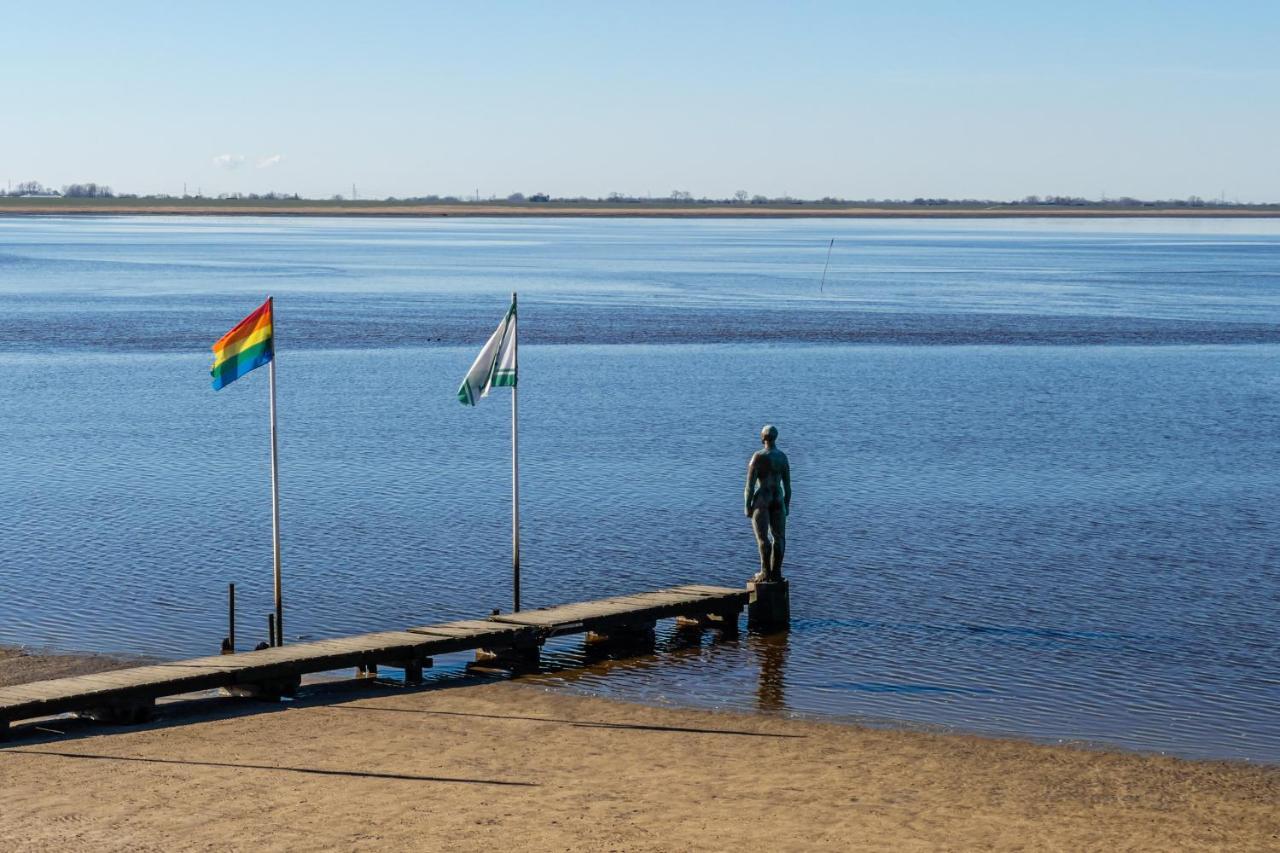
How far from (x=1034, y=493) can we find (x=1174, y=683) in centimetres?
1313

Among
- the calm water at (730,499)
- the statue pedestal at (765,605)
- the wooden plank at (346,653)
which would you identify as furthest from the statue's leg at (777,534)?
the calm water at (730,499)

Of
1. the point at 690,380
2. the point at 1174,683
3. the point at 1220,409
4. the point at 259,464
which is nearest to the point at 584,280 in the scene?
the point at 690,380

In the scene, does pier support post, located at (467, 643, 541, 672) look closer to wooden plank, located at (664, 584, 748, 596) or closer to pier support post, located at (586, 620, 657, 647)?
pier support post, located at (586, 620, 657, 647)

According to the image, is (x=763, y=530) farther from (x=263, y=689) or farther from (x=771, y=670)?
(x=263, y=689)

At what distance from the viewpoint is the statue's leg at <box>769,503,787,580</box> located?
2106 cm

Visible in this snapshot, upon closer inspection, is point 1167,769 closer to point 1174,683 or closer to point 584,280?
point 1174,683

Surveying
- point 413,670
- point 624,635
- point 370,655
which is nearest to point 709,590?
point 624,635

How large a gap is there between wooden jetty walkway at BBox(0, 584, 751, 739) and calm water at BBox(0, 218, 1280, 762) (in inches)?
22.2

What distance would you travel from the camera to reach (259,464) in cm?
3500

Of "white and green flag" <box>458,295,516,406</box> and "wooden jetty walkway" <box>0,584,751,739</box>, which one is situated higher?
"white and green flag" <box>458,295,516,406</box>

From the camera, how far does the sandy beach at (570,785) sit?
12852 mm

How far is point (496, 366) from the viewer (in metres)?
20.8

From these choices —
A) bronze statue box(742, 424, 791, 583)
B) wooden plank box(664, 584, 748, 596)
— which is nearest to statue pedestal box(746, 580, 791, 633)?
bronze statue box(742, 424, 791, 583)

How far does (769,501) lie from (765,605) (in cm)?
132
